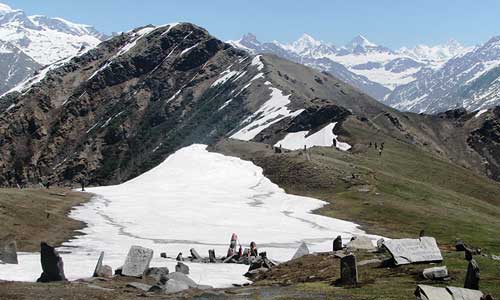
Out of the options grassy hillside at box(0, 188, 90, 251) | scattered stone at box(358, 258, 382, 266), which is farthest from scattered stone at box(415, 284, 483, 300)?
grassy hillside at box(0, 188, 90, 251)

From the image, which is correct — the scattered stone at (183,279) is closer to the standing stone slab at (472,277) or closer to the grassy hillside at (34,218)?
the standing stone slab at (472,277)

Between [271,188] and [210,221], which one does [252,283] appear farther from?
[271,188]

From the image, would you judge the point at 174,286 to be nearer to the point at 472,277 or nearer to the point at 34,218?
the point at 472,277

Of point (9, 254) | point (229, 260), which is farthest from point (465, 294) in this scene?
point (9, 254)

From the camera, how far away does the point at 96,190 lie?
397ft

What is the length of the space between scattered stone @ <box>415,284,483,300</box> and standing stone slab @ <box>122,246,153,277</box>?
67.8ft

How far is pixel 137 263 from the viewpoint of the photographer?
140 feet

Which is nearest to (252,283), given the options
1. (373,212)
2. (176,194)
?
(373,212)

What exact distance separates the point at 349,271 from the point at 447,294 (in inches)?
360

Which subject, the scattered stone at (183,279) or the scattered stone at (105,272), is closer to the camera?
the scattered stone at (183,279)

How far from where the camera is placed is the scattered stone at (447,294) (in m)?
27.7

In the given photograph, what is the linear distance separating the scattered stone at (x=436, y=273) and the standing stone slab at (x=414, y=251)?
416 cm

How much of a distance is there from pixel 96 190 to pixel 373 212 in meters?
55.1

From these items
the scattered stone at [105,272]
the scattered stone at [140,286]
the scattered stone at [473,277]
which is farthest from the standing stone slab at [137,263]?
the scattered stone at [473,277]
